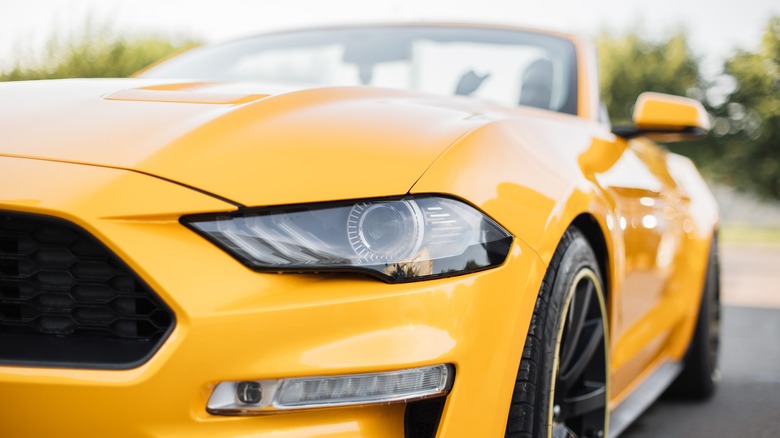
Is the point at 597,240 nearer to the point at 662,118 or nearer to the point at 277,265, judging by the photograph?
the point at 662,118

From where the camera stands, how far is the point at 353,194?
1.66 m

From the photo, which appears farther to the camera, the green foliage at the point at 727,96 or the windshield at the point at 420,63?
the green foliage at the point at 727,96

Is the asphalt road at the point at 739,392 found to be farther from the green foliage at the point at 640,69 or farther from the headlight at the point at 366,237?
the green foliage at the point at 640,69

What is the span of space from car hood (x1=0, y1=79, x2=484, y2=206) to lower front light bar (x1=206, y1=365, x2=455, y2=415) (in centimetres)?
32

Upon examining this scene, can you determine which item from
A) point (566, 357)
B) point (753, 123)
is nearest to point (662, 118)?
point (566, 357)

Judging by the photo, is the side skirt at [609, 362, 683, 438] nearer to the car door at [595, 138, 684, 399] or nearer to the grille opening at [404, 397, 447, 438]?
the car door at [595, 138, 684, 399]

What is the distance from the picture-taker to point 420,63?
3475 mm

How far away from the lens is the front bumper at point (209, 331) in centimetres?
147

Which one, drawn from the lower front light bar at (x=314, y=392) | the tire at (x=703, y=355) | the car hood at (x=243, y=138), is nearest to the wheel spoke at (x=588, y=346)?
the car hood at (x=243, y=138)

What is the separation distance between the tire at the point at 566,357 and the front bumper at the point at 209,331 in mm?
221

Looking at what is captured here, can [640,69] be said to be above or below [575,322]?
below

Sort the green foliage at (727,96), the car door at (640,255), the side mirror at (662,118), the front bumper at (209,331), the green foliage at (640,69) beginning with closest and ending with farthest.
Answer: the front bumper at (209,331)
the car door at (640,255)
the side mirror at (662,118)
the green foliage at (727,96)
the green foliage at (640,69)

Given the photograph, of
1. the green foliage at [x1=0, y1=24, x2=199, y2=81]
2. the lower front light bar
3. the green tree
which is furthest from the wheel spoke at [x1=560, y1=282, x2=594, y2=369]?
the green tree

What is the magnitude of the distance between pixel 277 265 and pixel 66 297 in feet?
1.23
